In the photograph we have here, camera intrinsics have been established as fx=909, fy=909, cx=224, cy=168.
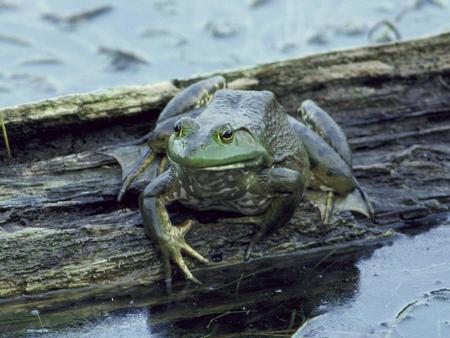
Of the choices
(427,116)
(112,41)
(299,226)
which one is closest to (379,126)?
(427,116)

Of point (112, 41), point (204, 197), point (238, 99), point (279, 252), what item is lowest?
point (112, 41)

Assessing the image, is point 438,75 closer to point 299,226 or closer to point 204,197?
point 299,226

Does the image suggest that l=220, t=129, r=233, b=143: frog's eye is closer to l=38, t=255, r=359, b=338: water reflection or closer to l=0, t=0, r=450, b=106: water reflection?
l=38, t=255, r=359, b=338: water reflection

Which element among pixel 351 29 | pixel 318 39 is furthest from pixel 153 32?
pixel 351 29

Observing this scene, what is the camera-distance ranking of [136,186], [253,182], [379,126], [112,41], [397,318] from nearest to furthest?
1. [397,318]
2. [253,182]
3. [136,186]
4. [379,126]
5. [112,41]

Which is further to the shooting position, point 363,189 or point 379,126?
point 379,126

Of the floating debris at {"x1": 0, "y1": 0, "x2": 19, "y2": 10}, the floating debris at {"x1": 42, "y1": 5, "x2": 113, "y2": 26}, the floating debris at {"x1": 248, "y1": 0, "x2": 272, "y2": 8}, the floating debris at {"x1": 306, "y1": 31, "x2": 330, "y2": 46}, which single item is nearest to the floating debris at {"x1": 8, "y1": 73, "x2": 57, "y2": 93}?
the floating debris at {"x1": 42, "y1": 5, "x2": 113, "y2": 26}

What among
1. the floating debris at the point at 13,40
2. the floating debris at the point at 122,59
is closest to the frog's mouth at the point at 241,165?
the floating debris at the point at 122,59
